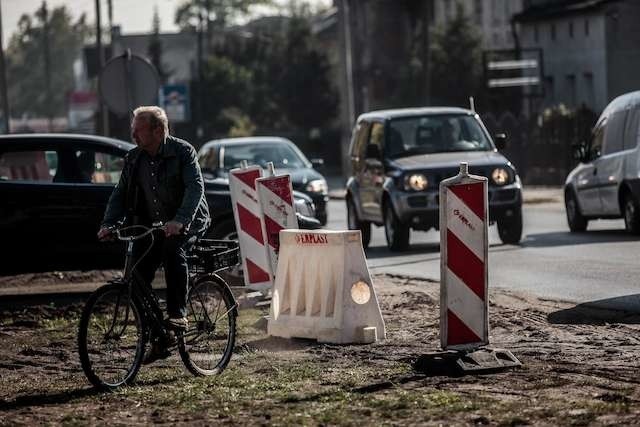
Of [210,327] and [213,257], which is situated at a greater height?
[213,257]

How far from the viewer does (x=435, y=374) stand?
9.90 meters

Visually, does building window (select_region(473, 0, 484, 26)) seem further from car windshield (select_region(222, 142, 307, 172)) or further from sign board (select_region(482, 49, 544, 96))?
car windshield (select_region(222, 142, 307, 172))

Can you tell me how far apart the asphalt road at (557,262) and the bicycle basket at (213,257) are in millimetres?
4240

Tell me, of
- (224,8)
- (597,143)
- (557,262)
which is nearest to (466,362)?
(557,262)

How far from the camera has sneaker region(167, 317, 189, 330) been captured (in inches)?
401

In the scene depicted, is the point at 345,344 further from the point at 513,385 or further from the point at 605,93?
the point at 605,93

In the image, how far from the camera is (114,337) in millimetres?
10000

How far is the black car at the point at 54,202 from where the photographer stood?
16750 mm

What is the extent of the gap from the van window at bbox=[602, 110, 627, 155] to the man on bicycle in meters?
13.4

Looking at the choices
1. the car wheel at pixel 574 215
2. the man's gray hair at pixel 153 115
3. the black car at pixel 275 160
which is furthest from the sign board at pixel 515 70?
the man's gray hair at pixel 153 115

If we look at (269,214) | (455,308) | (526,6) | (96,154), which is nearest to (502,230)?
(96,154)

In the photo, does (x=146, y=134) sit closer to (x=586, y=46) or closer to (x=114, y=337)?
(x=114, y=337)

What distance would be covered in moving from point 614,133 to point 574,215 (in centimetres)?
206

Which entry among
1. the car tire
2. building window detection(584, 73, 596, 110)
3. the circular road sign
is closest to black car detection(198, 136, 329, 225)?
the circular road sign
